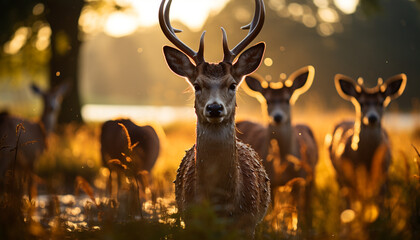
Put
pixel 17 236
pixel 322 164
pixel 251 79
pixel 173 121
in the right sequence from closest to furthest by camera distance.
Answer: pixel 17 236, pixel 251 79, pixel 322 164, pixel 173 121

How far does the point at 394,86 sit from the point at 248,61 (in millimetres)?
3352

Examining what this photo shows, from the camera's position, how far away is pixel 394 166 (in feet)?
24.4

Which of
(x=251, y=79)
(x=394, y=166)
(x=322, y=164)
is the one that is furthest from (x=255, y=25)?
(x=322, y=164)

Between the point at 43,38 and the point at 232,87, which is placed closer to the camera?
the point at 232,87

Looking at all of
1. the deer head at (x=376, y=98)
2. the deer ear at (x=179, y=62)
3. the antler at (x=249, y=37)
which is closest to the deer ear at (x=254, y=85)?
the deer head at (x=376, y=98)

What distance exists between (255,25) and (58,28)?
12044mm

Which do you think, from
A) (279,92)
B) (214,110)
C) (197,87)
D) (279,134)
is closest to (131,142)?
(279,134)

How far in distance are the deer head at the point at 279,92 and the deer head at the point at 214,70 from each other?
2427mm

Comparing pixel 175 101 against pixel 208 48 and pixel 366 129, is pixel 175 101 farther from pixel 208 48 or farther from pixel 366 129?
pixel 208 48

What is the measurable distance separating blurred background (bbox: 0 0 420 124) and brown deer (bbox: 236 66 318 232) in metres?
0.42

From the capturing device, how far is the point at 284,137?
6906 mm

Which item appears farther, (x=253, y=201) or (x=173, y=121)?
(x=173, y=121)

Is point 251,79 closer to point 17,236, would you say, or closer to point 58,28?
point 17,236

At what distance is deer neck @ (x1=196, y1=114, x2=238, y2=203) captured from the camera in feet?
13.2
